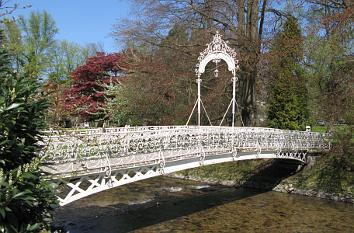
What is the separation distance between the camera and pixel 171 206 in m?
16.9

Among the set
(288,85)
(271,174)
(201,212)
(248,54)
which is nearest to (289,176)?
(271,174)

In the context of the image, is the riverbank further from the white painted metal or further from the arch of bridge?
the arch of bridge

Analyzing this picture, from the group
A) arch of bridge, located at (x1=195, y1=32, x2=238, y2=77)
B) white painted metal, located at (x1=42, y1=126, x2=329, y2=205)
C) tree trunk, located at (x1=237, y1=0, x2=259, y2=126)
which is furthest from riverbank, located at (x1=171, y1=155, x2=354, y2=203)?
arch of bridge, located at (x1=195, y1=32, x2=238, y2=77)

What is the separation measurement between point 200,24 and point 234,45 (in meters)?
2.72

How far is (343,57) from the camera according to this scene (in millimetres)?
20297

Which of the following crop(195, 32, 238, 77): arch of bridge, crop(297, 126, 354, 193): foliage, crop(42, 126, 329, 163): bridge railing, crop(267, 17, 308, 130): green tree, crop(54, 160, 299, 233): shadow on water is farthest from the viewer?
crop(267, 17, 308, 130): green tree

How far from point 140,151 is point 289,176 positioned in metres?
11.6

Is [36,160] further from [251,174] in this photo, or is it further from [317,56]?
[317,56]

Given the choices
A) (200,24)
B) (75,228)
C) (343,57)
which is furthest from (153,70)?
(75,228)

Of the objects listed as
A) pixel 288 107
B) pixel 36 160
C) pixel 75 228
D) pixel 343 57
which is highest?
pixel 343 57

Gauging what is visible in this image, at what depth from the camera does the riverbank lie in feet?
62.7

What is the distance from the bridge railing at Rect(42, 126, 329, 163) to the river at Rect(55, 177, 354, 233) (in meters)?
2.44

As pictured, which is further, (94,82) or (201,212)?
(94,82)

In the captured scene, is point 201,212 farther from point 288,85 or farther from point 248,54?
point 288,85
